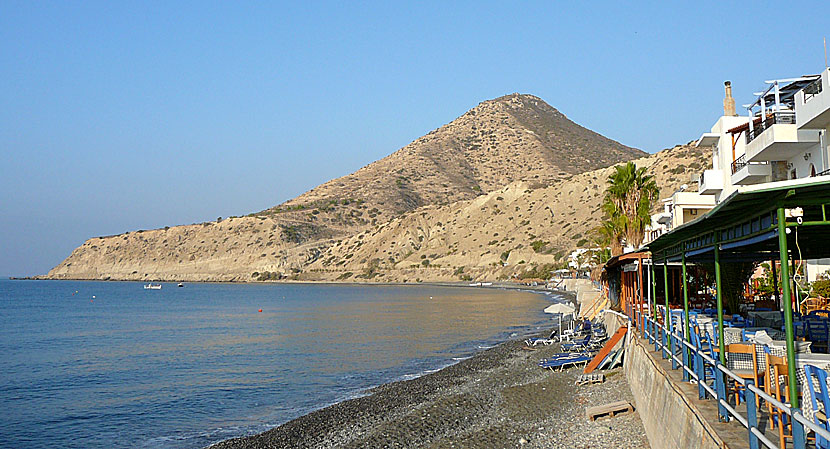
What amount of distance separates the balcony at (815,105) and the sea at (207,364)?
1695 centimetres

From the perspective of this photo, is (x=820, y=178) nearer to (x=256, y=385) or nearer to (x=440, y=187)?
(x=256, y=385)

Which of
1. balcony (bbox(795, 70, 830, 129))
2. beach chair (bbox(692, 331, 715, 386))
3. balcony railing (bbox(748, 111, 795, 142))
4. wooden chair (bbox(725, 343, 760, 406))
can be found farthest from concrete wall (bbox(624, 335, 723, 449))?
balcony railing (bbox(748, 111, 795, 142))

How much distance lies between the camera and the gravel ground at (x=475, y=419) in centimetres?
1386

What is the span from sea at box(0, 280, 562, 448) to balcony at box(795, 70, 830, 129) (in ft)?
55.6

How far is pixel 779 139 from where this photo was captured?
25.3 metres

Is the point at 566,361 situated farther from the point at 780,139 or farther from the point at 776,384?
the point at 776,384

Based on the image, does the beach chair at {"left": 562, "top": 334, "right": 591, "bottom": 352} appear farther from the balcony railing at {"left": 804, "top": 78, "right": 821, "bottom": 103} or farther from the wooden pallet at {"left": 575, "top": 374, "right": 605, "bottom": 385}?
the balcony railing at {"left": 804, "top": 78, "right": 821, "bottom": 103}

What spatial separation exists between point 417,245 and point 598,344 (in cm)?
10514

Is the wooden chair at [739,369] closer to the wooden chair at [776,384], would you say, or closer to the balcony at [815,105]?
the wooden chair at [776,384]

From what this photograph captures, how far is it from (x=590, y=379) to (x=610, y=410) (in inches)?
192

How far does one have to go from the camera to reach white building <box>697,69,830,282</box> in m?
23.6

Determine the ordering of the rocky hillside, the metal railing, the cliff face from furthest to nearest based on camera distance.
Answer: the cliff face → the rocky hillside → the metal railing

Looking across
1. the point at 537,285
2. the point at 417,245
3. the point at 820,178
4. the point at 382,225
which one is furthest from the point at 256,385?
the point at 382,225

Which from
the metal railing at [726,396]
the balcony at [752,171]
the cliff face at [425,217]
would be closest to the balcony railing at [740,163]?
the balcony at [752,171]
